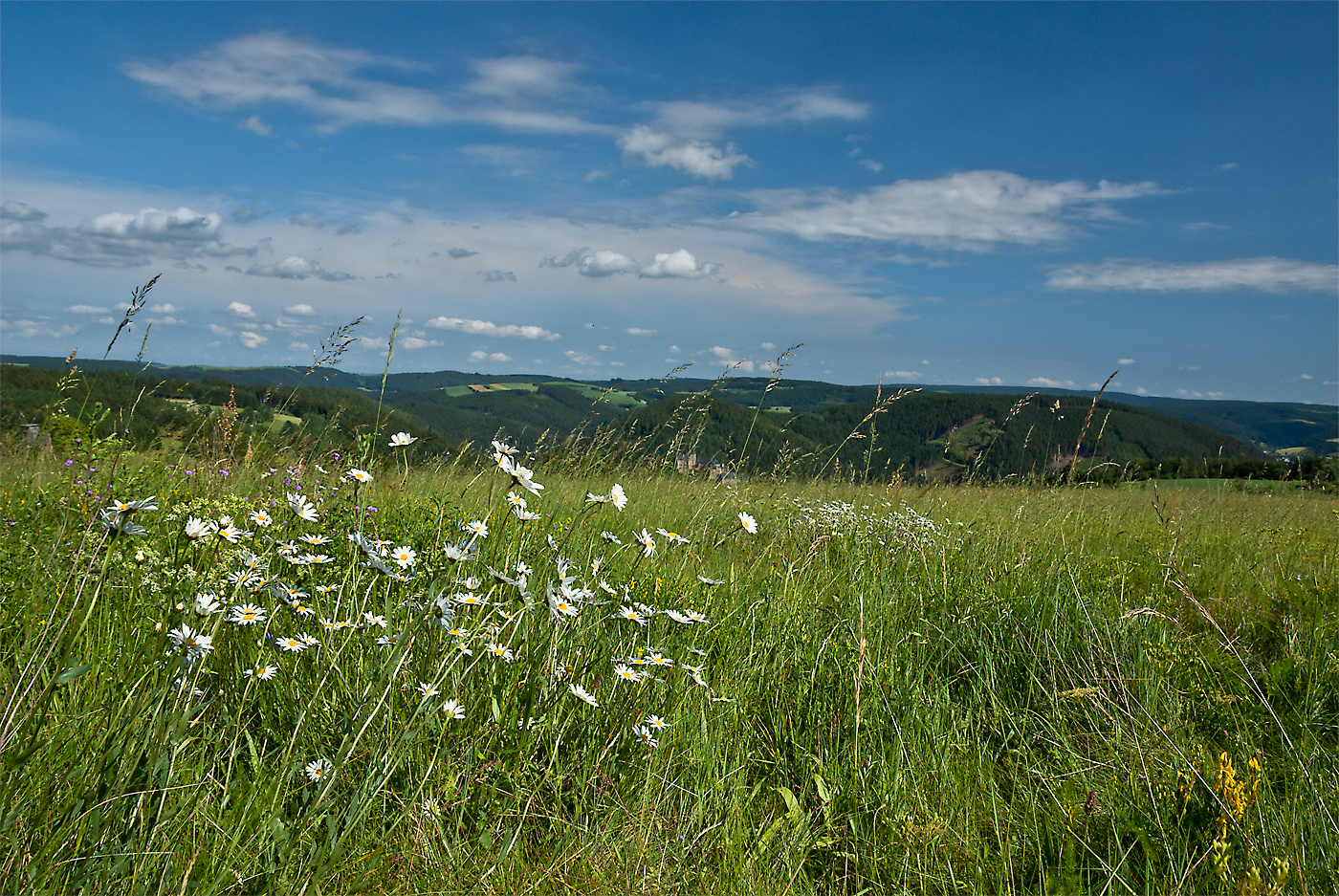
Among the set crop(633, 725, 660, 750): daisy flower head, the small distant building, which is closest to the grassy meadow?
crop(633, 725, 660, 750): daisy flower head

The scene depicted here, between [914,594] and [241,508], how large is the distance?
10.1 feet

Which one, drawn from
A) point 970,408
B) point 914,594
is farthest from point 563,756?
point 970,408

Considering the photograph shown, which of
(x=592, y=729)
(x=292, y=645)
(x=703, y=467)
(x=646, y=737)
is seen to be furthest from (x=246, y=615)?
(x=703, y=467)

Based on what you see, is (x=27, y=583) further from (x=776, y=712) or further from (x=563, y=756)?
(x=776, y=712)

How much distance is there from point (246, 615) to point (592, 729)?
3.22 feet

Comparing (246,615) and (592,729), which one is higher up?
(246,615)

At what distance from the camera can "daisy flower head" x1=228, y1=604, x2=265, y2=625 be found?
1681 millimetres

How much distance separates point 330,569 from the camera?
7.77 feet

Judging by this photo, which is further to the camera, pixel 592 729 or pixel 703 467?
pixel 703 467

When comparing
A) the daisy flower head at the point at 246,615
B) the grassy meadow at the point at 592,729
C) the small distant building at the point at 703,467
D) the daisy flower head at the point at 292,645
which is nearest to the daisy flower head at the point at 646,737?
the grassy meadow at the point at 592,729

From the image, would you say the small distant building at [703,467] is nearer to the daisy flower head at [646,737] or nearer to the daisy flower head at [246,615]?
the daisy flower head at [646,737]

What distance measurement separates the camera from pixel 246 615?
70.5 inches

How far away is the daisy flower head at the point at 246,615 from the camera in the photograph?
5.51 feet

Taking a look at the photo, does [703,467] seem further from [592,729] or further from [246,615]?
[246,615]
